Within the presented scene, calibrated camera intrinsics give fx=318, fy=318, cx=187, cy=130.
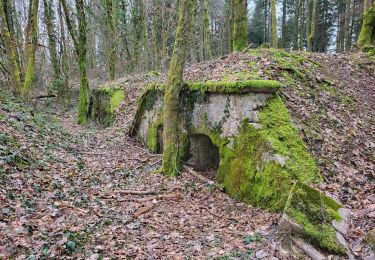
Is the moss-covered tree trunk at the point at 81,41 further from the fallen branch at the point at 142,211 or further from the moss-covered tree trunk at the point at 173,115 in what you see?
the fallen branch at the point at 142,211

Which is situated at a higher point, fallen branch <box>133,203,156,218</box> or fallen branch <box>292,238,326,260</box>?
fallen branch <box>292,238,326,260</box>

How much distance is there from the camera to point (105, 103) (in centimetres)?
1608

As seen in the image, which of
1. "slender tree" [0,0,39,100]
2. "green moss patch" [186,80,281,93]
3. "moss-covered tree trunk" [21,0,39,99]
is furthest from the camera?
"moss-covered tree trunk" [21,0,39,99]

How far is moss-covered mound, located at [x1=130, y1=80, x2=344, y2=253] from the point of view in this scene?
5020 mm

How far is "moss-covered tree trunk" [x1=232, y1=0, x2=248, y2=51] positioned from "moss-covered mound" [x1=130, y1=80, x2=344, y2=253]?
421cm

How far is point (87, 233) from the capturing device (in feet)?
16.0

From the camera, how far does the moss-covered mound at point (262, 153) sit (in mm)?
5020

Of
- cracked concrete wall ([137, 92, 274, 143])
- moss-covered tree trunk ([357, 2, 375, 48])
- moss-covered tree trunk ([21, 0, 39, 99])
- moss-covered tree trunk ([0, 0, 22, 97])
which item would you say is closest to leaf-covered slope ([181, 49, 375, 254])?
cracked concrete wall ([137, 92, 274, 143])

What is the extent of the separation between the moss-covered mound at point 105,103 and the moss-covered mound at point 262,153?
7072 millimetres

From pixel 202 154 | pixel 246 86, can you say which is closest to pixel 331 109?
pixel 246 86

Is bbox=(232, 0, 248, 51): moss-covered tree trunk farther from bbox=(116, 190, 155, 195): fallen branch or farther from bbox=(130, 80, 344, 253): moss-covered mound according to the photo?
bbox=(116, 190, 155, 195): fallen branch

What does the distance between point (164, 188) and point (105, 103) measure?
9852 millimetres

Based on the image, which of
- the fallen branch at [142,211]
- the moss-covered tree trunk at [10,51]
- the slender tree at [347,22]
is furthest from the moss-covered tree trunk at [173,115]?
the slender tree at [347,22]

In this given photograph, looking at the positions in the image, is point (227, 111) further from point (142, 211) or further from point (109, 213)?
point (109, 213)
